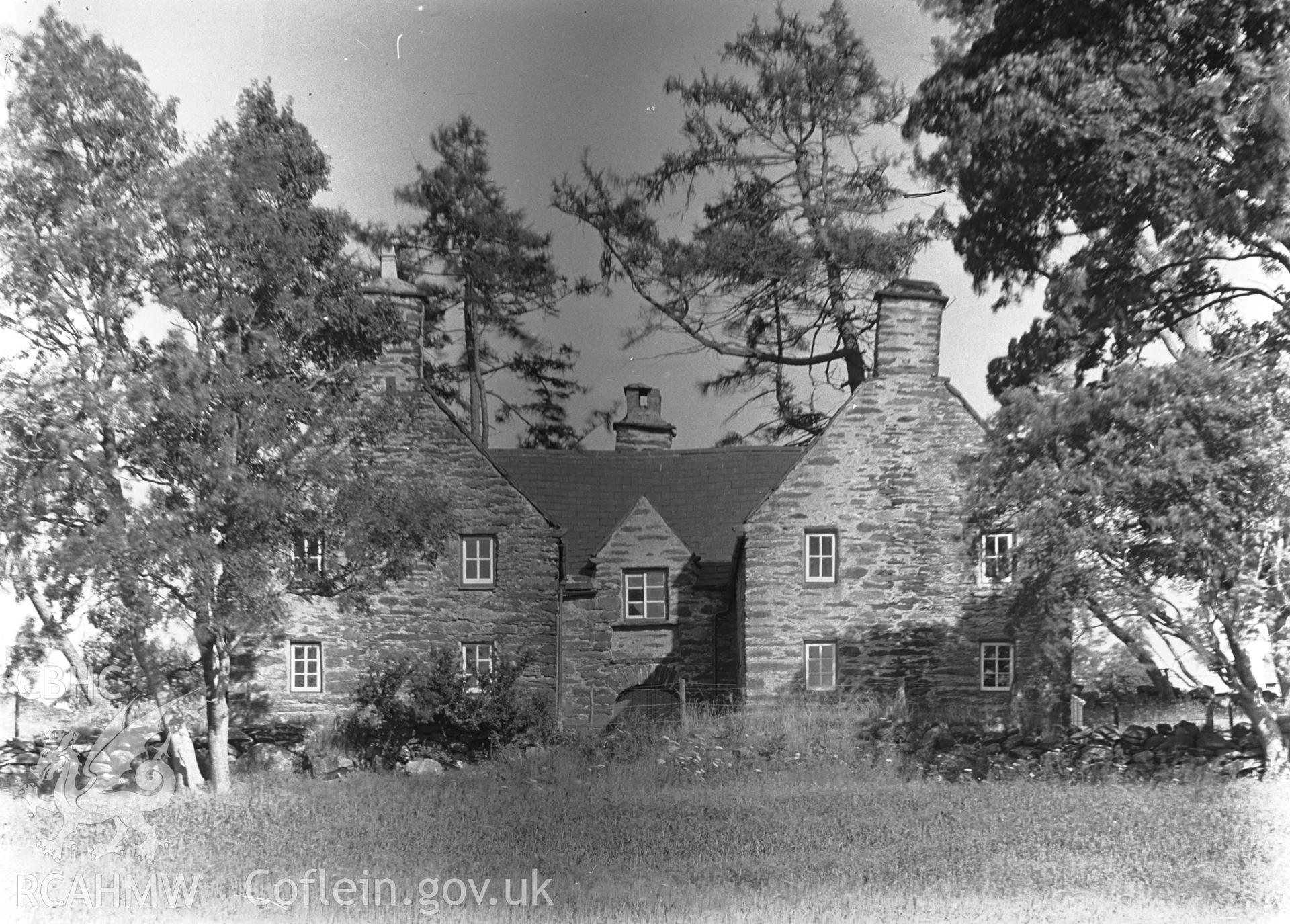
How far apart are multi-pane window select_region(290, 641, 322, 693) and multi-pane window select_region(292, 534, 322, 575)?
0.56m

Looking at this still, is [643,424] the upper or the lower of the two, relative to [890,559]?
upper

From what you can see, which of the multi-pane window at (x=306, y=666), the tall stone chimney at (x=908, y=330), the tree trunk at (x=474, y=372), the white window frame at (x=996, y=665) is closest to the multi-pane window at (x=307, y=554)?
the multi-pane window at (x=306, y=666)

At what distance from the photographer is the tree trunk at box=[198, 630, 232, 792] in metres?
8.70

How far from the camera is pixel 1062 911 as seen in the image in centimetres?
793

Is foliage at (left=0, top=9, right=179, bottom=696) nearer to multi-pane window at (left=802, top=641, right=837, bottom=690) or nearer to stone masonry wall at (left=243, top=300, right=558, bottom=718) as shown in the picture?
stone masonry wall at (left=243, top=300, right=558, bottom=718)

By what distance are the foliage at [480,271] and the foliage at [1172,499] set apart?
11.6ft

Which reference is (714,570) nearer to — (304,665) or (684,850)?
(684,850)

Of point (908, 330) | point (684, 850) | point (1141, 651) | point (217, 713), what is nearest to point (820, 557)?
point (908, 330)

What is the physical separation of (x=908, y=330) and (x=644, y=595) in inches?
136

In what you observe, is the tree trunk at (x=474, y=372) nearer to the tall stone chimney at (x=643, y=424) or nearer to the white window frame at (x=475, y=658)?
the tall stone chimney at (x=643, y=424)

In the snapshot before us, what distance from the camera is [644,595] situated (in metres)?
10.7

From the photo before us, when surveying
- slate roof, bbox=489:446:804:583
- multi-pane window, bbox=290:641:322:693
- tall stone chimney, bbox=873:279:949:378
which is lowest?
multi-pane window, bbox=290:641:322:693

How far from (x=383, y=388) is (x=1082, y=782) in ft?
20.2

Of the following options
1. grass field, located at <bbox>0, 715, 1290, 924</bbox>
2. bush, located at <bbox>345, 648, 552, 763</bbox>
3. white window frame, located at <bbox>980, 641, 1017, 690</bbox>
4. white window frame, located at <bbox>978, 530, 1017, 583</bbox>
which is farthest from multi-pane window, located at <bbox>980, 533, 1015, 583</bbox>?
bush, located at <bbox>345, 648, 552, 763</bbox>
